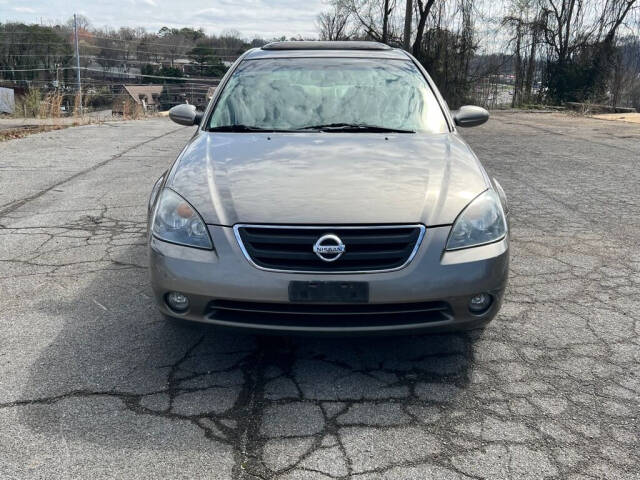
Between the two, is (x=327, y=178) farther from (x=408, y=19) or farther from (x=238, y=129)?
(x=408, y=19)

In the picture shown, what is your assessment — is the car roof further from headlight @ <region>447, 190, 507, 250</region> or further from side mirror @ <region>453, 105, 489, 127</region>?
headlight @ <region>447, 190, 507, 250</region>

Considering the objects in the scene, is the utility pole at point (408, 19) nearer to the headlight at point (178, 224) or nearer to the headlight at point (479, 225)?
the headlight at point (479, 225)

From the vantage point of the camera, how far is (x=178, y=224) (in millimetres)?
2932

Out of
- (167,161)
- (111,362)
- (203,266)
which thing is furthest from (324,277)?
(167,161)

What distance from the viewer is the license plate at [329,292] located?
2.67m

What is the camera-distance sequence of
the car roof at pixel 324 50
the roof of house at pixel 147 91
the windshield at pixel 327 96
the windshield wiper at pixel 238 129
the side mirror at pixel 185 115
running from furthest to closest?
the roof of house at pixel 147 91 < the car roof at pixel 324 50 < the side mirror at pixel 185 115 < the windshield at pixel 327 96 < the windshield wiper at pixel 238 129

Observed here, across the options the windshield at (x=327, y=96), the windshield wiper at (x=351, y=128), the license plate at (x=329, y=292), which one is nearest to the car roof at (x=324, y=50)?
the windshield at (x=327, y=96)

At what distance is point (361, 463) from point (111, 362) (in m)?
1.46

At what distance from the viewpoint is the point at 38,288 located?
13.3 ft

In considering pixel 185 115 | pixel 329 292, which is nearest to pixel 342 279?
pixel 329 292

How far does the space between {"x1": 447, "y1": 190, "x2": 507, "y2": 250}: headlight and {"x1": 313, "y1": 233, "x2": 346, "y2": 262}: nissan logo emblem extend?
1.67 ft

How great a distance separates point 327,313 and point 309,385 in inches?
15.5

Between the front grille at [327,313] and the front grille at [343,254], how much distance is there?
0.18 meters

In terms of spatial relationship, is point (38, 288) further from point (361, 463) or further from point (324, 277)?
point (361, 463)
